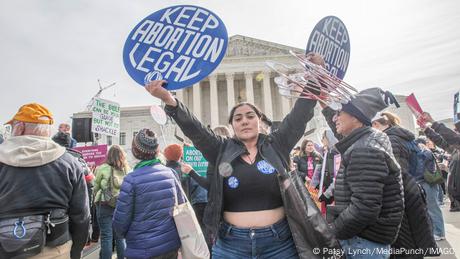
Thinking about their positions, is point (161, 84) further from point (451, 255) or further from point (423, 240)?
point (451, 255)

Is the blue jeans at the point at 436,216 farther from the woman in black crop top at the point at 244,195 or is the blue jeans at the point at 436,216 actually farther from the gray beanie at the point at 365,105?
the woman in black crop top at the point at 244,195

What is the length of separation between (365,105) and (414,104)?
5.21 feet

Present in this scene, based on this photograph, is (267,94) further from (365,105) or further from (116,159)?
(365,105)

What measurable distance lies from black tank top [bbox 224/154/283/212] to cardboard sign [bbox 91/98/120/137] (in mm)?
6764

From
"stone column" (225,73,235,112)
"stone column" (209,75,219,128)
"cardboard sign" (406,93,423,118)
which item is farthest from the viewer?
"stone column" (225,73,235,112)

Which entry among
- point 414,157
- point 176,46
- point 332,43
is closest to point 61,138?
point 176,46

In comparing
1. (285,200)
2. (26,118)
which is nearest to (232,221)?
(285,200)

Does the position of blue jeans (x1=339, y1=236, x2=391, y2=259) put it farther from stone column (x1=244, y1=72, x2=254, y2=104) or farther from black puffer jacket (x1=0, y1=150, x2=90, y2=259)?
stone column (x1=244, y1=72, x2=254, y2=104)

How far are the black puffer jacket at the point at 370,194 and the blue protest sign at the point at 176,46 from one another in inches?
47.4

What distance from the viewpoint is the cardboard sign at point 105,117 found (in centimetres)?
794

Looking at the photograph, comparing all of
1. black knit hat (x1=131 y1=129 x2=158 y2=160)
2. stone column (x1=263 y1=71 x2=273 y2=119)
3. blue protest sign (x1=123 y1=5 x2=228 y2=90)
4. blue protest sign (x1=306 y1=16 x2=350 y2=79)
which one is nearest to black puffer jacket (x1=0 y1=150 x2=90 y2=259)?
black knit hat (x1=131 y1=129 x2=158 y2=160)

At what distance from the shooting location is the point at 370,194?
6.34 feet

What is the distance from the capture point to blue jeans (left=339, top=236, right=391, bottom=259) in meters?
2.05

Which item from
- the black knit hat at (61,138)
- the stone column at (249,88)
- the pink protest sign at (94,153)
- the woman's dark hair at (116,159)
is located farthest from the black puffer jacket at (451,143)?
the stone column at (249,88)
